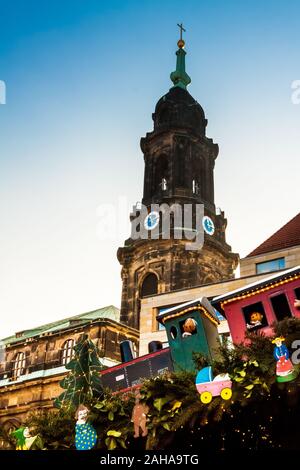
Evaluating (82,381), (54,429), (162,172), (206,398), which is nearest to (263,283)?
(206,398)

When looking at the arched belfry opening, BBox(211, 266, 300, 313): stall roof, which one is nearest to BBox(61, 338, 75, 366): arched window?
the arched belfry opening

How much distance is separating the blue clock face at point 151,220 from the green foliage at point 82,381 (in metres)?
29.5

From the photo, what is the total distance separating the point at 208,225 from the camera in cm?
4788

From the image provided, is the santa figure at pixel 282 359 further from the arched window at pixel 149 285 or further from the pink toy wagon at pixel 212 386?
the arched window at pixel 149 285

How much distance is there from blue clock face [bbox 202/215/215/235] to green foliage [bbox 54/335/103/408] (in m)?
31.0

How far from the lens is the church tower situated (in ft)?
146

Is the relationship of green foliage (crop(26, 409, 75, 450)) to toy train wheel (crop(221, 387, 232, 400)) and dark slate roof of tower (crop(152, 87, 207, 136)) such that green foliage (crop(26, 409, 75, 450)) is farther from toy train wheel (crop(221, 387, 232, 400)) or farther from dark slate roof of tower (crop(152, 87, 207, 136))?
dark slate roof of tower (crop(152, 87, 207, 136))

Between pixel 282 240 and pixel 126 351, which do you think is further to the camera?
pixel 282 240

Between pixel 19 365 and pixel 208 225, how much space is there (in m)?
18.3

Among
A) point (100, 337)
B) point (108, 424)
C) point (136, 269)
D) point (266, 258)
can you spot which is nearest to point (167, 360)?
point (108, 424)

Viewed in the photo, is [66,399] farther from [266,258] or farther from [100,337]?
[100,337]

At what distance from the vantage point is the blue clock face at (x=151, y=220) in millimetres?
46406

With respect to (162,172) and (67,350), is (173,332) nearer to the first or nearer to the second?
(67,350)

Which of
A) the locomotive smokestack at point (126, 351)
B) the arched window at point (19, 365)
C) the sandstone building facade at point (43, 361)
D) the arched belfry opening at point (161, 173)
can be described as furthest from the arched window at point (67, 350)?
the locomotive smokestack at point (126, 351)
